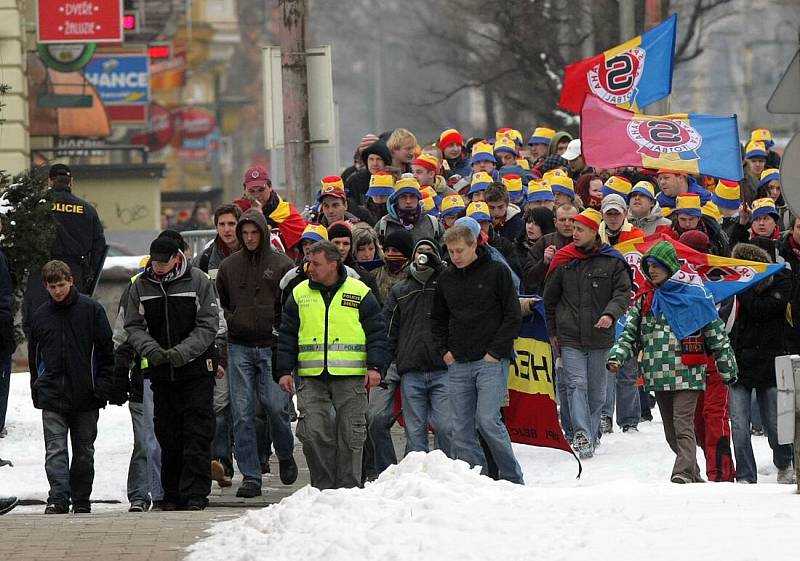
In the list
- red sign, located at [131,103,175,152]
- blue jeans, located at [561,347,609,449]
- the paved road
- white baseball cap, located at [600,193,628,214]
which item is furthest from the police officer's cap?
red sign, located at [131,103,175,152]

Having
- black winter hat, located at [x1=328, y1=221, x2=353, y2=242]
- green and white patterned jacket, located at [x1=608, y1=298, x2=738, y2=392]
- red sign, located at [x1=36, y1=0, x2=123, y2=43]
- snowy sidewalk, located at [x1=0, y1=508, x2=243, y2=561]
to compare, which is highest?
red sign, located at [x1=36, y1=0, x2=123, y2=43]

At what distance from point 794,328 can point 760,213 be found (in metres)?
2.01

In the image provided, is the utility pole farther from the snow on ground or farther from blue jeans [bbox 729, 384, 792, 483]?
the snow on ground

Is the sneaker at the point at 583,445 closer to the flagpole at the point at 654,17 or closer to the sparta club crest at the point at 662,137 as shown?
the sparta club crest at the point at 662,137

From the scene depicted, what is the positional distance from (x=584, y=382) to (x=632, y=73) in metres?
5.87

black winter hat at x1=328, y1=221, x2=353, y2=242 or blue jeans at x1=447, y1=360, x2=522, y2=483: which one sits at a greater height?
black winter hat at x1=328, y1=221, x2=353, y2=242

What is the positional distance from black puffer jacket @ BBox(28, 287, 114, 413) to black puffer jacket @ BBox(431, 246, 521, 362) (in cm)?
243

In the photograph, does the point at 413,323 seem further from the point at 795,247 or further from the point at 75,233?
the point at 75,233

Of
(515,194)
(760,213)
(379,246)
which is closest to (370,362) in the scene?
(379,246)

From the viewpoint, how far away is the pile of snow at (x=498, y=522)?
28.5 feet

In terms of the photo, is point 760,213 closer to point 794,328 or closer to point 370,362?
point 794,328

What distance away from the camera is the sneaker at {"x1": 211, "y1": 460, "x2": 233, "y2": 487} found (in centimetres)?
1411

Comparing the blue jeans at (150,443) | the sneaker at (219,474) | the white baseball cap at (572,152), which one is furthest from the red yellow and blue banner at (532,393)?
the white baseball cap at (572,152)

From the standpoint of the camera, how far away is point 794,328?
13344 mm
